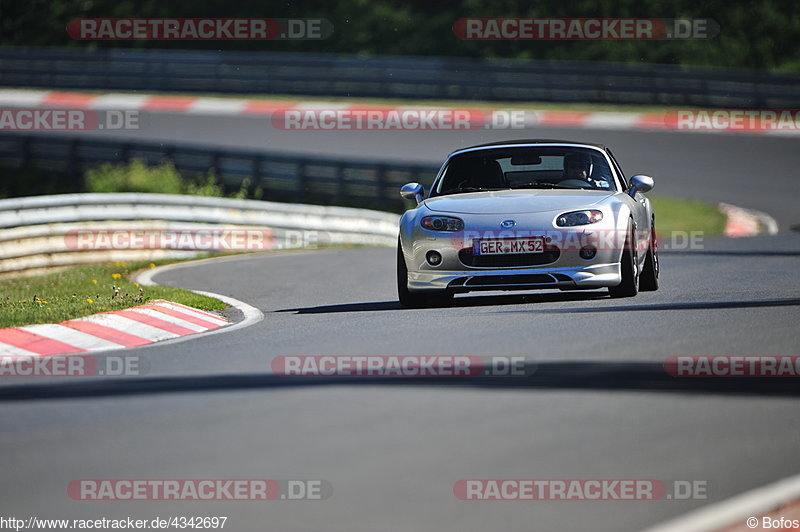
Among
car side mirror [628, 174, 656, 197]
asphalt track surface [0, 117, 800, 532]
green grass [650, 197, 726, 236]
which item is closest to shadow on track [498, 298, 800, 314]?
asphalt track surface [0, 117, 800, 532]

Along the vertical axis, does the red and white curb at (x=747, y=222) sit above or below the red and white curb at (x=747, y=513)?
below

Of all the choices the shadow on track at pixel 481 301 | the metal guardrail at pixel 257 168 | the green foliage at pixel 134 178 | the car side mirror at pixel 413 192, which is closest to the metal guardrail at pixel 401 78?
the metal guardrail at pixel 257 168

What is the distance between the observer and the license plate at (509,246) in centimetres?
1091

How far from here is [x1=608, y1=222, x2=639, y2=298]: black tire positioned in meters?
11.1

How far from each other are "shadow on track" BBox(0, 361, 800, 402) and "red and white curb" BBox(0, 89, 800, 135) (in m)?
25.5

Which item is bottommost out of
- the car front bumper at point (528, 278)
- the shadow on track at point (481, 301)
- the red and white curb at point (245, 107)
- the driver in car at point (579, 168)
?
the shadow on track at point (481, 301)

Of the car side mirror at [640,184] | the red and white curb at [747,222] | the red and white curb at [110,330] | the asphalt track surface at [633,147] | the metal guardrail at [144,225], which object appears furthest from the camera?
the asphalt track surface at [633,147]

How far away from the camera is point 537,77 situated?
3575cm

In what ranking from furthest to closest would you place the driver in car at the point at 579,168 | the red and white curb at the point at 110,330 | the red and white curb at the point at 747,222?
the red and white curb at the point at 747,222, the driver in car at the point at 579,168, the red and white curb at the point at 110,330

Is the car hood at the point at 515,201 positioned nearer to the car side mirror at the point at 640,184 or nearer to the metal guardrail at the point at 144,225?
the car side mirror at the point at 640,184

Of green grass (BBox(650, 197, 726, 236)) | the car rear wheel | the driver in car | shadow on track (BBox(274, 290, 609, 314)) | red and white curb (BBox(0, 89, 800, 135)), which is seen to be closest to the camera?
the car rear wheel

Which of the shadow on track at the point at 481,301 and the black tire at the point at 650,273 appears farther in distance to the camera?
the black tire at the point at 650,273

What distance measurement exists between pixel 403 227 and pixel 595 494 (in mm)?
6351

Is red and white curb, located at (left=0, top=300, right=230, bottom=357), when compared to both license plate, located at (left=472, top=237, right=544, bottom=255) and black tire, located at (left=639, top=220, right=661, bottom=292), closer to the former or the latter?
license plate, located at (left=472, top=237, right=544, bottom=255)
